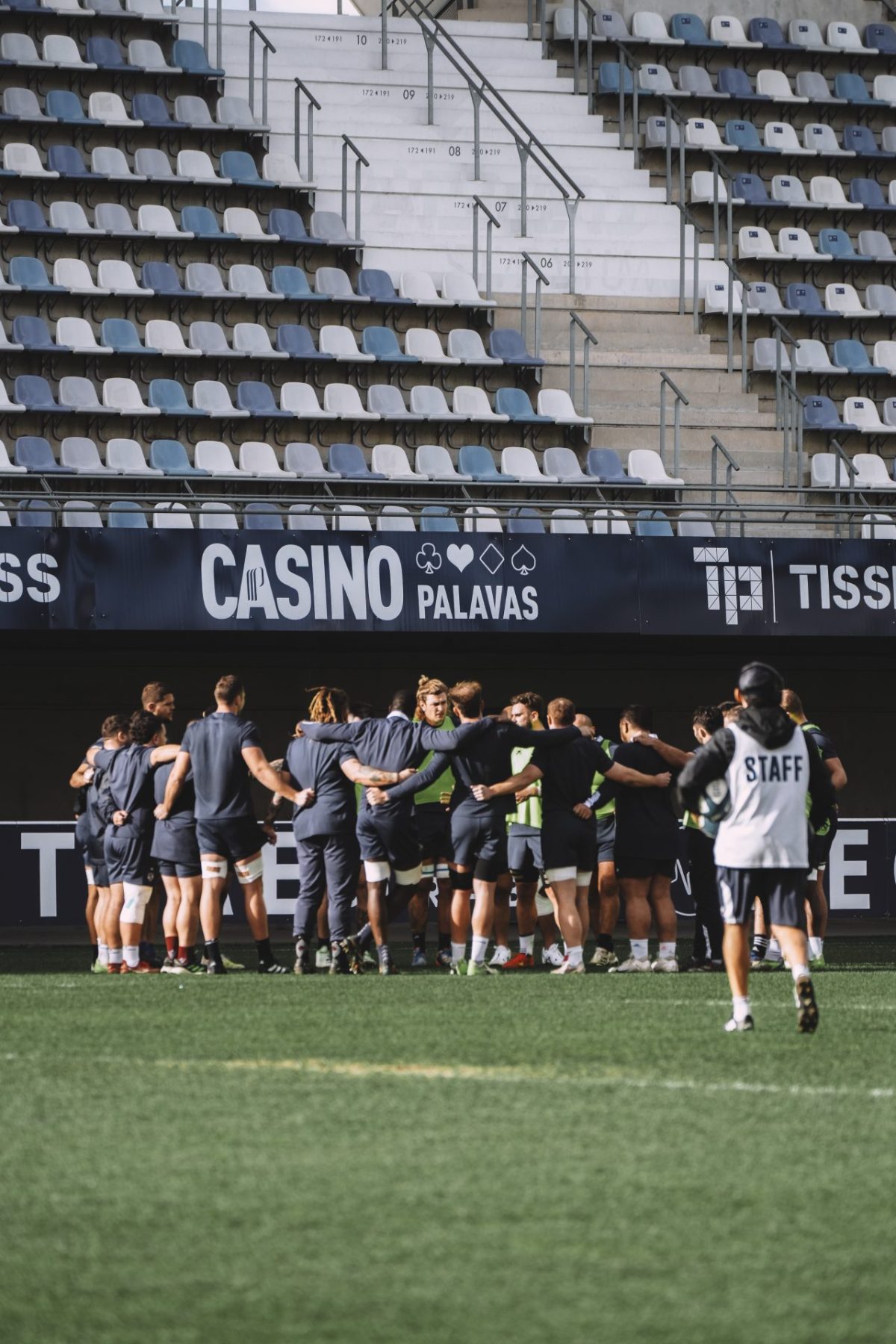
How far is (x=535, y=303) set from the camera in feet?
82.5

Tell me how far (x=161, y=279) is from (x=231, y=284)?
849mm

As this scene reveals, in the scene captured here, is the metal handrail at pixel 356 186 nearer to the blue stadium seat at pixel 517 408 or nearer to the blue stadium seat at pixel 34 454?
the blue stadium seat at pixel 517 408

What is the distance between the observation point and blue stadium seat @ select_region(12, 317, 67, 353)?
73.2ft

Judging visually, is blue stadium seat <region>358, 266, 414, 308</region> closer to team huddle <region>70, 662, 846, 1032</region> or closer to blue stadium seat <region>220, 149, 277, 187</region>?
blue stadium seat <region>220, 149, 277, 187</region>

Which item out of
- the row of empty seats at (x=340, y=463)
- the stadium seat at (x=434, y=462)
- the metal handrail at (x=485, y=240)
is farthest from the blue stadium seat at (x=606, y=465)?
the metal handrail at (x=485, y=240)

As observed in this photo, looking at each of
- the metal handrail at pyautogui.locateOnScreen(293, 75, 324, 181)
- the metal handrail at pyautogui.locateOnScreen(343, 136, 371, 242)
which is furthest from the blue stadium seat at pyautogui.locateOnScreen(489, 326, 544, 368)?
the metal handrail at pyautogui.locateOnScreen(293, 75, 324, 181)

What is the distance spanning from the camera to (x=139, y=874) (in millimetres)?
13570

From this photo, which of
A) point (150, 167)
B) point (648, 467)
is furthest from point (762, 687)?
point (150, 167)

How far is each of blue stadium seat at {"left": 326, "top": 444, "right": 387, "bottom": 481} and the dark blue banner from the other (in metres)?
2.88

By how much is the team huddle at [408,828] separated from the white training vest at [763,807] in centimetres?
218

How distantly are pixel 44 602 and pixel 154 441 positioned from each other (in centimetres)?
392

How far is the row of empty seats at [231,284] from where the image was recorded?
23.2m

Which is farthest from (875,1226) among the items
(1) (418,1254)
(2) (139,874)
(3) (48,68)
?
(3) (48,68)

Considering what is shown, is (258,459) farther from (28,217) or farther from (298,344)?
(28,217)
